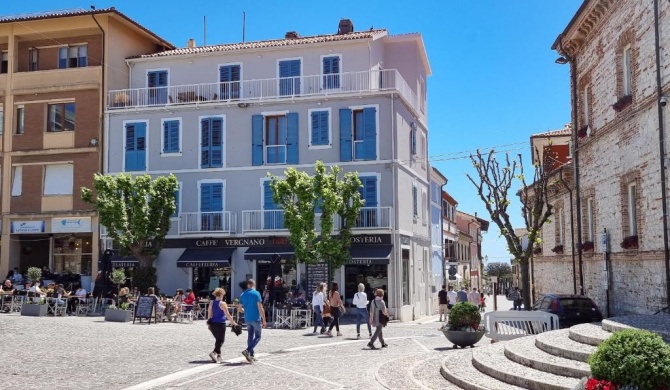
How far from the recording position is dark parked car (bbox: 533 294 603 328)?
1905cm

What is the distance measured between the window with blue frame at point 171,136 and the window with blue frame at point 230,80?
2457 mm

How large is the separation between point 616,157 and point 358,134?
41.1 feet

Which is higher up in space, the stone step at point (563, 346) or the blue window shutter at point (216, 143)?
the blue window shutter at point (216, 143)

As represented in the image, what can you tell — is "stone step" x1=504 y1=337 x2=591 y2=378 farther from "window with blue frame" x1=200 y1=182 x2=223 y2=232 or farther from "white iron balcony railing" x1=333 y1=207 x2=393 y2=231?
"window with blue frame" x1=200 y1=182 x2=223 y2=232

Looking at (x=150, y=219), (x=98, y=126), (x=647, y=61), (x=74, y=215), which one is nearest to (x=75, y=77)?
(x=98, y=126)

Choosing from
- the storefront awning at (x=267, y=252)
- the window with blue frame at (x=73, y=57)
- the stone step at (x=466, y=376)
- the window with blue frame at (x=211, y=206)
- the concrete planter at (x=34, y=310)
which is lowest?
the stone step at (x=466, y=376)

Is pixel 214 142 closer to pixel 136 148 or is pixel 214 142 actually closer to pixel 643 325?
pixel 136 148

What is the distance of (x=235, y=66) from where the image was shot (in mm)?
33562

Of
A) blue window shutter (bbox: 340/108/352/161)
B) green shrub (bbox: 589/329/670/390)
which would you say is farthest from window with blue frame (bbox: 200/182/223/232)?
green shrub (bbox: 589/329/670/390)

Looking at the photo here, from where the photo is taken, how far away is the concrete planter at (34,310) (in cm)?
2612

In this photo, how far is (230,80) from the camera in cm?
3353

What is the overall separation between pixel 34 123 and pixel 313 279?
15624 millimetres

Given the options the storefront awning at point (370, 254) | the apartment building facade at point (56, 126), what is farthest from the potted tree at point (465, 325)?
the apartment building facade at point (56, 126)

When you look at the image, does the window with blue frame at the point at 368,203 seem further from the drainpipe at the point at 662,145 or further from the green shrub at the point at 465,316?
the drainpipe at the point at 662,145
